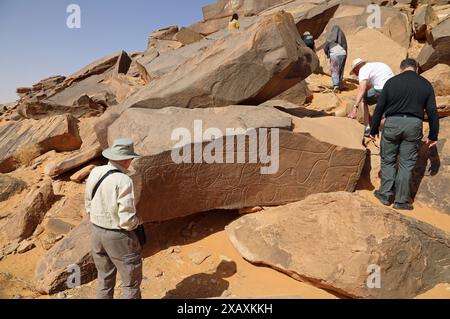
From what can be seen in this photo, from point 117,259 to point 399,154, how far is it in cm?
324

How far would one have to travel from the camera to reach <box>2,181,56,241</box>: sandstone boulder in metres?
4.67

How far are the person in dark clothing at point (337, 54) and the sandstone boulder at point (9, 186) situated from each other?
Answer: 671cm

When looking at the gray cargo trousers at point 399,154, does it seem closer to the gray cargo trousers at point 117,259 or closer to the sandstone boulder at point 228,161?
the sandstone boulder at point 228,161

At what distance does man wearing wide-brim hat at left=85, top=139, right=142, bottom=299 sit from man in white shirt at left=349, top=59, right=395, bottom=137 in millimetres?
3380

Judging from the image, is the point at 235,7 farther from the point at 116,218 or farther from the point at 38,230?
→ the point at 116,218

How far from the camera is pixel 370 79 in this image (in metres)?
4.88

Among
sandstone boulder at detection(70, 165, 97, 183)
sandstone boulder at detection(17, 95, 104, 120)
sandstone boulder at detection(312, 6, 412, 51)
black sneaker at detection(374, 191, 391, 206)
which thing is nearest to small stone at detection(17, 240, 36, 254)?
sandstone boulder at detection(70, 165, 97, 183)

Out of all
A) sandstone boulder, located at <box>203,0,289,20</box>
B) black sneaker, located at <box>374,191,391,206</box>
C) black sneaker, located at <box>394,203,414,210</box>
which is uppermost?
sandstone boulder, located at <box>203,0,289,20</box>

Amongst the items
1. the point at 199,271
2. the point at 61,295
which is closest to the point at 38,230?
the point at 61,295

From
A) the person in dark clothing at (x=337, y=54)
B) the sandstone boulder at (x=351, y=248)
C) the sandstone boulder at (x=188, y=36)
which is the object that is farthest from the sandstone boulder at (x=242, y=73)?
the sandstone boulder at (x=188, y=36)

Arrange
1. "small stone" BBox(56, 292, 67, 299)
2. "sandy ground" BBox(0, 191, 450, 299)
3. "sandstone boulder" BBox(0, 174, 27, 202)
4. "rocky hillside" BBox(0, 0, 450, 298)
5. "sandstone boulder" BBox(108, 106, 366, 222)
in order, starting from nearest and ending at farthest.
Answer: "rocky hillside" BBox(0, 0, 450, 298), "sandy ground" BBox(0, 191, 450, 299), "small stone" BBox(56, 292, 67, 299), "sandstone boulder" BBox(108, 106, 366, 222), "sandstone boulder" BBox(0, 174, 27, 202)

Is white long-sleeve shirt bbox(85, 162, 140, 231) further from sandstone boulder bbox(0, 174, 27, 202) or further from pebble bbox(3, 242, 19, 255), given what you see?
sandstone boulder bbox(0, 174, 27, 202)

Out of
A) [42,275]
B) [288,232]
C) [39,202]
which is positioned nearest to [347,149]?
[288,232]
